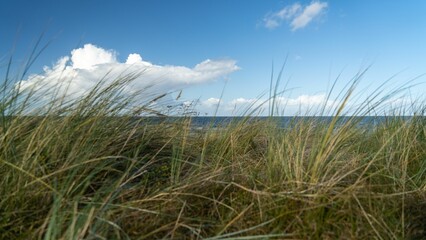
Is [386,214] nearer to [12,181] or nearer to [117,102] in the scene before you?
[12,181]

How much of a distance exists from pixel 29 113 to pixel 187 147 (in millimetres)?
1125

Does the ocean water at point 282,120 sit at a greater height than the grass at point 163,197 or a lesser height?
greater

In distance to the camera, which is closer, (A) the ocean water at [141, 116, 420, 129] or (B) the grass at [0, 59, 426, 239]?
(B) the grass at [0, 59, 426, 239]

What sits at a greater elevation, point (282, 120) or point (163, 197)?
point (282, 120)

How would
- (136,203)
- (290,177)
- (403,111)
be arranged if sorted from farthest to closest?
1. (403,111)
2. (290,177)
3. (136,203)

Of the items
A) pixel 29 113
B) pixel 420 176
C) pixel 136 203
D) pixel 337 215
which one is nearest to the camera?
pixel 337 215

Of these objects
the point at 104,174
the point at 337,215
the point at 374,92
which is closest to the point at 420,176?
the point at 374,92

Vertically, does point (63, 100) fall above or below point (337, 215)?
above

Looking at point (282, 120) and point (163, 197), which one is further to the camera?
point (282, 120)

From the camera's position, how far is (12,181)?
1.52 metres

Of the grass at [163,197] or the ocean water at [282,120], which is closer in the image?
the grass at [163,197]

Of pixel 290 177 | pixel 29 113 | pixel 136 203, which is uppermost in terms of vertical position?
pixel 29 113

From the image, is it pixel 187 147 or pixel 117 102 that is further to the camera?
pixel 187 147

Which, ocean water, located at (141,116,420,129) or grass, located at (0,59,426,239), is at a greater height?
ocean water, located at (141,116,420,129)
